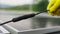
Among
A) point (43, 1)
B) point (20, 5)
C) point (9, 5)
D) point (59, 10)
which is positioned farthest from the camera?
point (20, 5)

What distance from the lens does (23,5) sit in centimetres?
177

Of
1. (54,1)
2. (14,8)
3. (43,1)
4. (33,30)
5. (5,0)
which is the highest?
(5,0)

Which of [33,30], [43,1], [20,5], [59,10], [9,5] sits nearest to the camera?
[33,30]

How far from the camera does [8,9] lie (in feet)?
5.56

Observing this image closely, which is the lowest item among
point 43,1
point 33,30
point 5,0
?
point 33,30

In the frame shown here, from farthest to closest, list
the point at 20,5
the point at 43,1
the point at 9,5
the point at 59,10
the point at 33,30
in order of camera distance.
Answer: the point at 20,5, the point at 9,5, the point at 43,1, the point at 59,10, the point at 33,30

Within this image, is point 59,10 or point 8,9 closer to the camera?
point 59,10

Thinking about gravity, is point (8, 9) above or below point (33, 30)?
above

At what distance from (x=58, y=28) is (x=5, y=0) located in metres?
1.47

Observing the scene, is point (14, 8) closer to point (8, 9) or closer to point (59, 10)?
point (8, 9)

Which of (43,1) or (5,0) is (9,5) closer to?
(5,0)

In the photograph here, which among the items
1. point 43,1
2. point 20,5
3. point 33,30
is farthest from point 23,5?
point 33,30

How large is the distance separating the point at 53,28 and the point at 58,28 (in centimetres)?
1

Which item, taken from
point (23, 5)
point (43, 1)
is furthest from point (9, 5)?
point (43, 1)
